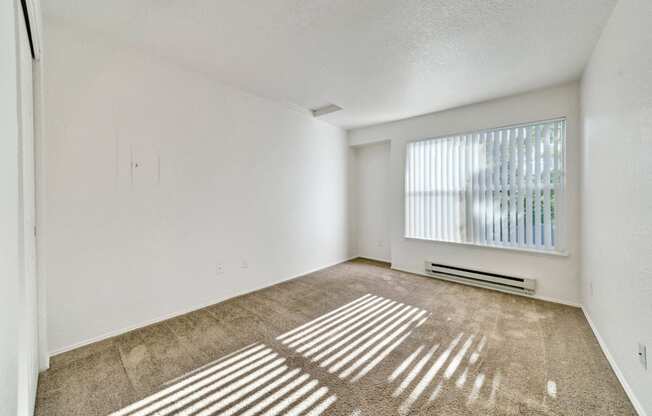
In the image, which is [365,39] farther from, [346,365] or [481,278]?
[481,278]

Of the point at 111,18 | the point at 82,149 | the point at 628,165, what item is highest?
the point at 111,18

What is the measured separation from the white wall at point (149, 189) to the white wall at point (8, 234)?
4.49 feet

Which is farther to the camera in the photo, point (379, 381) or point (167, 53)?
point (167, 53)

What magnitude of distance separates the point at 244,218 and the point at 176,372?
1.90 metres

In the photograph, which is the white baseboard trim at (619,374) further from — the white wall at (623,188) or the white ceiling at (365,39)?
the white ceiling at (365,39)

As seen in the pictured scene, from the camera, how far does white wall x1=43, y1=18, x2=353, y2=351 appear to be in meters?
2.15

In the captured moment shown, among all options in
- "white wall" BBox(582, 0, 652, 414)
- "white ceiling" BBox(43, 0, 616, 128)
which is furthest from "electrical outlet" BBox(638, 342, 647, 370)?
"white ceiling" BBox(43, 0, 616, 128)

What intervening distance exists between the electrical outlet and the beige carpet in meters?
0.33

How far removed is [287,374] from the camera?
1891mm

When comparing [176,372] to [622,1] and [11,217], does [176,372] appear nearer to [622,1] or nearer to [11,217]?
[11,217]

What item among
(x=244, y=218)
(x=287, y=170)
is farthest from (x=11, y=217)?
(x=287, y=170)

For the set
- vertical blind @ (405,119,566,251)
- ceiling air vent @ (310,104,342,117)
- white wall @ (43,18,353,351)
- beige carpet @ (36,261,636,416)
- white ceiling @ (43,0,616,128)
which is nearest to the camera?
beige carpet @ (36,261,636,416)

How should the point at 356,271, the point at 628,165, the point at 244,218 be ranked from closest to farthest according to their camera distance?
the point at 628,165 → the point at 244,218 → the point at 356,271

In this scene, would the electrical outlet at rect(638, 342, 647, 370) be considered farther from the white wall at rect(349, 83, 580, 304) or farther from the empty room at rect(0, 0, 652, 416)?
the white wall at rect(349, 83, 580, 304)
